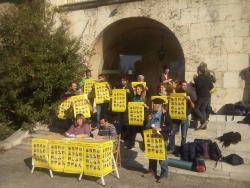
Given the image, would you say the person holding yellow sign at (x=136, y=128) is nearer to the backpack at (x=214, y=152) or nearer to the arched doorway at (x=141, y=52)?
the backpack at (x=214, y=152)

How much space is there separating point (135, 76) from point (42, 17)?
517 centimetres

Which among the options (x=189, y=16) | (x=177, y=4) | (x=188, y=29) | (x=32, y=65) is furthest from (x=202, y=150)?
(x=32, y=65)

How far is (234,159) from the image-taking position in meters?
9.05

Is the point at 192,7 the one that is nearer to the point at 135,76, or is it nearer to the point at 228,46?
the point at 228,46

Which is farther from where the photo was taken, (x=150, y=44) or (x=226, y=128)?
(x=150, y=44)

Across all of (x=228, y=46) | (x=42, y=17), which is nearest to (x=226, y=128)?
(x=228, y=46)

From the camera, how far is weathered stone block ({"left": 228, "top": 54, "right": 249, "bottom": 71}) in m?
11.6

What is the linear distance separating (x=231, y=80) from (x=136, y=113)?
356cm

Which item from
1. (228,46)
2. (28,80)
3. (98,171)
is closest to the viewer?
(98,171)

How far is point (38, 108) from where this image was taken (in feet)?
45.0

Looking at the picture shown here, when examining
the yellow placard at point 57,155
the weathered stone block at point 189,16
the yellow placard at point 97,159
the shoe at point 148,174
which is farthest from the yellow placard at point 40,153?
the weathered stone block at point 189,16

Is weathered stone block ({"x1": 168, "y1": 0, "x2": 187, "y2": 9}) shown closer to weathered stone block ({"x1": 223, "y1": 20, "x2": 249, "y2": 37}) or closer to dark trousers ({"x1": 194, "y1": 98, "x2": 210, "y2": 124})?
weathered stone block ({"x1": 223, "y1": 20, "x2": 249, "y2": 37})

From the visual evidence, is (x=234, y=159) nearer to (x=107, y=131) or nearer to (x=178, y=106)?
(x=178, y=106)

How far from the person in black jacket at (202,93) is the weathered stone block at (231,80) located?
164 cm
